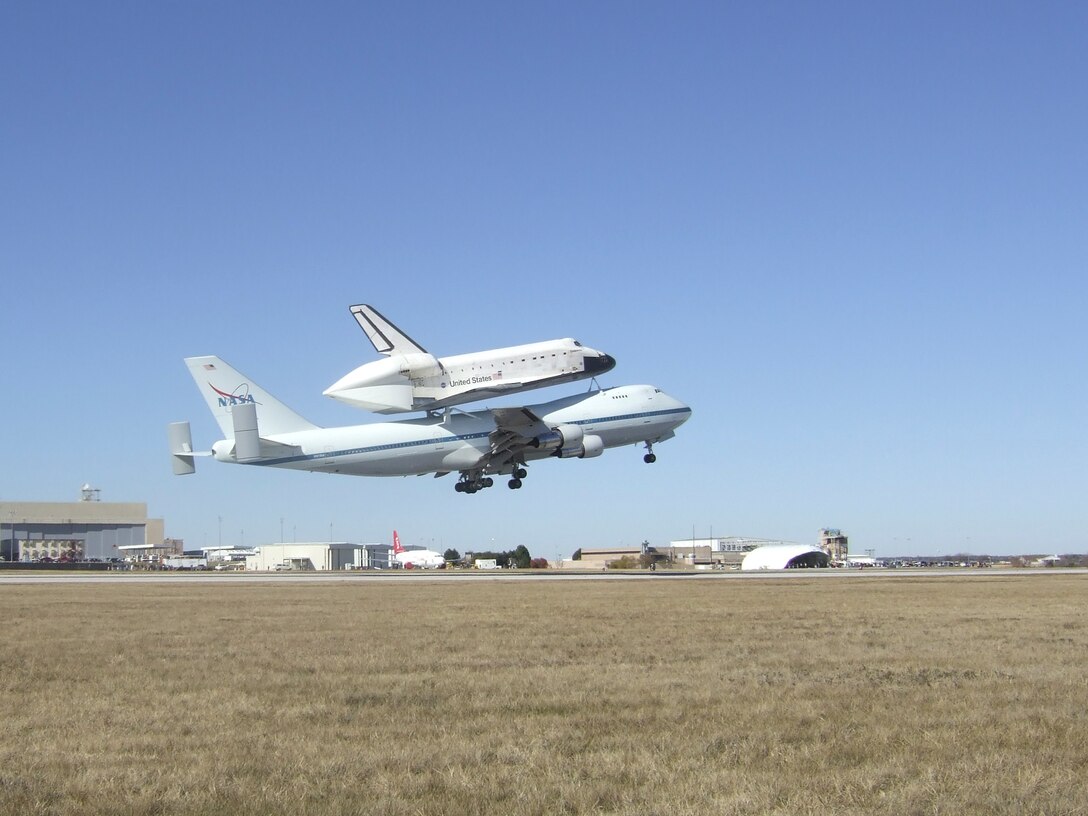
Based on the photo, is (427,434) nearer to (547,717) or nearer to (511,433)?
(511,433)

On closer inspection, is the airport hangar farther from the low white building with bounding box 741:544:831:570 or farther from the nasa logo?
the nasa logo

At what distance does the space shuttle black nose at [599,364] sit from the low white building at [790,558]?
46.4 m

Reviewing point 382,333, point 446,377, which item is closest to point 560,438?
point 446,377

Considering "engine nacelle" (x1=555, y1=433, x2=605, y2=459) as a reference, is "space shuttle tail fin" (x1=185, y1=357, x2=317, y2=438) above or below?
above

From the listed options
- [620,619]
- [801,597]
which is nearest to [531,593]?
[801,597]

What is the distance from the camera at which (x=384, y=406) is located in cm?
6431

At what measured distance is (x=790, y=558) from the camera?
108 meters

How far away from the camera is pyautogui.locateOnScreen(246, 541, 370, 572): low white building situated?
5960 inches

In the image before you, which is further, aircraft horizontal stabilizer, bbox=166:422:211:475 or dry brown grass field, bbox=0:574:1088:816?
aircraft horizontal stabilizer, bbox=166:422:211:475

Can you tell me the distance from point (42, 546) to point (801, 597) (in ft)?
585

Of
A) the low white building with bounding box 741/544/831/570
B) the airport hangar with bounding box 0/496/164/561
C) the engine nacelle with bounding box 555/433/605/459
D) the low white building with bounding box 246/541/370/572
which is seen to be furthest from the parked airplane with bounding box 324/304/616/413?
the airport hangar with bounding box 0/496/164/561

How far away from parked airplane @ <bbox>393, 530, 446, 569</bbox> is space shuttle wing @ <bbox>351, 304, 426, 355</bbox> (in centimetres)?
9309

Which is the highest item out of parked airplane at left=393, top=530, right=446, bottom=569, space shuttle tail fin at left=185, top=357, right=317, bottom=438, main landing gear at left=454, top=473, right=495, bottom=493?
space shuttle tail fin at left=185, top=357, right=317, bottom=438

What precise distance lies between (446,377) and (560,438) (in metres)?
7.42
